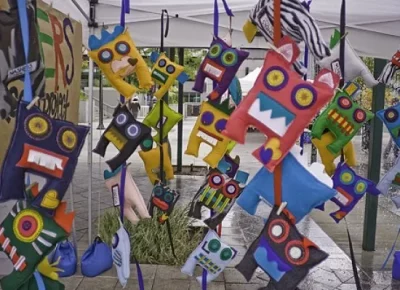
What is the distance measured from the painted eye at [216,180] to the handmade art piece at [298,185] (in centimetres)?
56

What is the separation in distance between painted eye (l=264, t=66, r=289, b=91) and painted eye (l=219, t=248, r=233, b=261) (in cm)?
85

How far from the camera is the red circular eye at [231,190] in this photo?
80.2 inches

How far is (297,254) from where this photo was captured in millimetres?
1434

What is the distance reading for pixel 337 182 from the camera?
192 cm

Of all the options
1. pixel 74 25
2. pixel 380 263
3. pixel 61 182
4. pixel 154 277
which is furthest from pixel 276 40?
pixel 380 263

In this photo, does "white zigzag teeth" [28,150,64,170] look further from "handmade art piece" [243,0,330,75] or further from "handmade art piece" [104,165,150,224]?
"handmade art piece" [243,0,330,75]

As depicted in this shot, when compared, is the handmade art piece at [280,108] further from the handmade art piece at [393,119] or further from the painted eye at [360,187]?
the handmade art piece at [393,119]

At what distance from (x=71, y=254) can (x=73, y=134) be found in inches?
26.5

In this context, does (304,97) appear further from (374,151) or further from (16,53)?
(374,151)

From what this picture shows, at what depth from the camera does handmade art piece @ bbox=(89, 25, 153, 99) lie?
1.97 meters

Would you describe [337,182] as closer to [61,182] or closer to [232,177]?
[232,177]

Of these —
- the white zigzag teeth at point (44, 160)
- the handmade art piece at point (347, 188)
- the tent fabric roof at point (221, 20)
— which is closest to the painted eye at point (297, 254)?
the handmade art piece at point (347, 188)

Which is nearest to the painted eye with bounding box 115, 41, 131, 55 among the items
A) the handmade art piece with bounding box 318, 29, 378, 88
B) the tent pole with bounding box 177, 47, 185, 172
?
the handmade art piece with bounding box 318, 29, 378, 88

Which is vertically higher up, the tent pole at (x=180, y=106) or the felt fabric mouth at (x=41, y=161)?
the felt fabric mouth at (x=41, y=161)
